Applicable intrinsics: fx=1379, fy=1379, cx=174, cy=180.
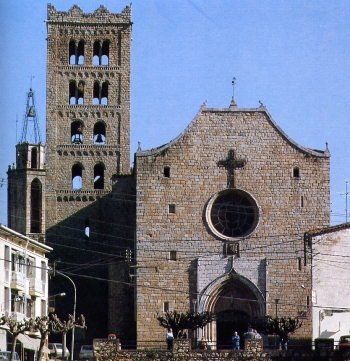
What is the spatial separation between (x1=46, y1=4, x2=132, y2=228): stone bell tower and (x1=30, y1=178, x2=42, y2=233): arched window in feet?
2.05

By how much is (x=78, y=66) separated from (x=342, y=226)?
830 inches

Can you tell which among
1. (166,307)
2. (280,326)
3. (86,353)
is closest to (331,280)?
(280,326)

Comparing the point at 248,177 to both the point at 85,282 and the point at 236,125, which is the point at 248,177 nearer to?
the point at 236,125

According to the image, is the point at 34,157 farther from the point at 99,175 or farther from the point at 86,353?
the point at 86,353

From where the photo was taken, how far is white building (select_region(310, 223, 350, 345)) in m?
66.5

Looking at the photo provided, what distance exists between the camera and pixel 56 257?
76188 mm

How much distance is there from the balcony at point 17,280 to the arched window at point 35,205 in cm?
1246

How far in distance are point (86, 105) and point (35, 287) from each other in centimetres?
1580

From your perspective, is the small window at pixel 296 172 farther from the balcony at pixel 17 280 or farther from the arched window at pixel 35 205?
the arched window at pixel 35 205

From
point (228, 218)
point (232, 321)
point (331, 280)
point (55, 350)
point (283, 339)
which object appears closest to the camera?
point (283, 339)

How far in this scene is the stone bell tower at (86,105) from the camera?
7850 centimetres

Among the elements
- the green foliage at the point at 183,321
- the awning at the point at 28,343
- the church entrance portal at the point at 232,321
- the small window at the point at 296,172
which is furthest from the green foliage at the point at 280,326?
the awning at the point at 28,343

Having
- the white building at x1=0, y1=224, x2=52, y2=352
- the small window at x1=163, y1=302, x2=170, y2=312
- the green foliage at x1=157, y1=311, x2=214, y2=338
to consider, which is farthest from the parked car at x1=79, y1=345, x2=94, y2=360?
the small window at x1=163, y1=302, x2=170, y2=312

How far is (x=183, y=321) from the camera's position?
203ft
